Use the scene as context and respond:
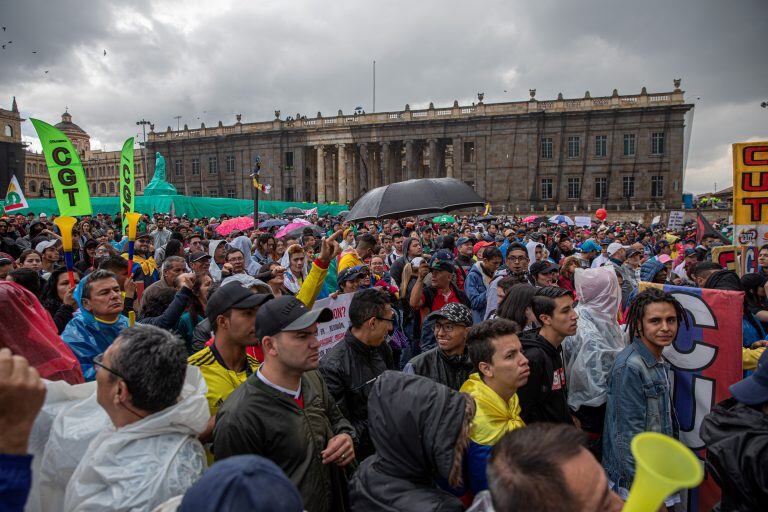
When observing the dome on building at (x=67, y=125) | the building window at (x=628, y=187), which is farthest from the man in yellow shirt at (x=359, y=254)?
the dome on building at (x=67, y=125)

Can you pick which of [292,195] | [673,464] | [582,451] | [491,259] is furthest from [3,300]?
[292,195]

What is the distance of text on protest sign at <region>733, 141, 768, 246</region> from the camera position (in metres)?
5.76

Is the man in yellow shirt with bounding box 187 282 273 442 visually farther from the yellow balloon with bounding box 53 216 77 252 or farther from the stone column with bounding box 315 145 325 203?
the stone column with bounding box 315 145 325 203

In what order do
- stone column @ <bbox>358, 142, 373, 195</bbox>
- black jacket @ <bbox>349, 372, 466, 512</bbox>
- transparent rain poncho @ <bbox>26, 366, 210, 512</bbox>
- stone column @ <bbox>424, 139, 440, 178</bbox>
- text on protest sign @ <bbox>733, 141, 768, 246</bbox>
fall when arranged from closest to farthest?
transparent rain poncho @ <bbox>26, 366, 210, 512</bbox>
black jacket @ <bbox>349, 372, 466, 512</bbox>
text on protest sign @ <bbox>733, 141, 768, 246</bbox>
stone column @ <bbox>424, 139, 440, 178</bbox>
stone column @ <bbox>358, 142, 373, 195</bbox>

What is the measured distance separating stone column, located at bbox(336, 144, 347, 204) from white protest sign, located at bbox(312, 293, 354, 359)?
48411 millimetres

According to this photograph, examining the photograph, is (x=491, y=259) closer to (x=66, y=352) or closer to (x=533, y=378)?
Answer: (x=533, y=378)

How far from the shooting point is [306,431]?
225cm

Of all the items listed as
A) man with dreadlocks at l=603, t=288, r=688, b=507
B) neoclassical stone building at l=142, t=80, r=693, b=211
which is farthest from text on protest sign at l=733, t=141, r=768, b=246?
neoclassical stone building at l=142, t=80, r=693, b=211

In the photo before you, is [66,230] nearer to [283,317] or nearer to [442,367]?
[283,317]

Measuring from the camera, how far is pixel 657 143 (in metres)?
45.2

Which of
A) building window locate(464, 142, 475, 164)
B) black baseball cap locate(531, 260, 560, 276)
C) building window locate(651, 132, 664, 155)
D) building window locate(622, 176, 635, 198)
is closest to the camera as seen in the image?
black baseball cap locate(531, 260, 560, 276)

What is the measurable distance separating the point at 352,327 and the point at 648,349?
2.05 metres

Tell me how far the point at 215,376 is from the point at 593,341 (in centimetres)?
278

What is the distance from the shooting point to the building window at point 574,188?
4750cm
